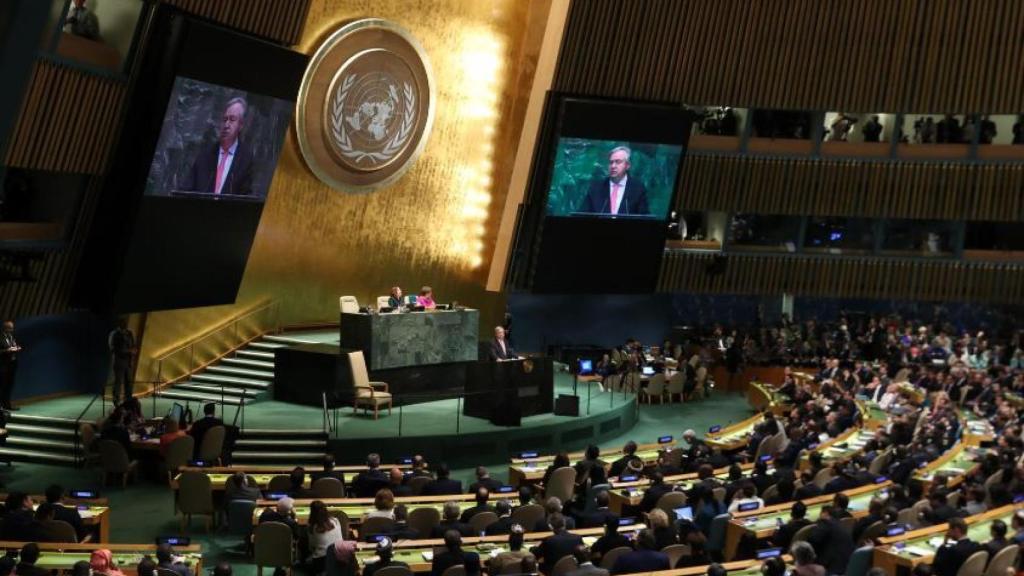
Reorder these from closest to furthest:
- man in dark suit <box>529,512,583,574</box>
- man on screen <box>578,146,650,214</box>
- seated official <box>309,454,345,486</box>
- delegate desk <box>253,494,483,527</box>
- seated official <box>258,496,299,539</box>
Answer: man in dark suit <box>529,512,583,574</box> < seated official <box>258,496,299,539</box> < delegate desk <box>253,494,483,527</box> < seated official <box>309,454,345,486</box> < man on screen <box>578,146,650,214</box>

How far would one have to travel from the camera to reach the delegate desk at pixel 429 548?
11172mm

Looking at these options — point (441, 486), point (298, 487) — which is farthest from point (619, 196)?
point (298, 487)

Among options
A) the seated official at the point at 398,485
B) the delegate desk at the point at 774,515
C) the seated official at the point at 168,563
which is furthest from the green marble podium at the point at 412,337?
the seated official at the point at 168,563

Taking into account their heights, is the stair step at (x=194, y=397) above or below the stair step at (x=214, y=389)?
below

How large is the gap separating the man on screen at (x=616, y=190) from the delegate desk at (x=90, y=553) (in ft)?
50.9

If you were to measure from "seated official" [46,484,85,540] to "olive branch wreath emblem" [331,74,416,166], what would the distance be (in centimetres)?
1206

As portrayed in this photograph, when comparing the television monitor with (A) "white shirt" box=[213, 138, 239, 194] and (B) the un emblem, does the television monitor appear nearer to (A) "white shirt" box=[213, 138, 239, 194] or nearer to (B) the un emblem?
(B) the un emblem

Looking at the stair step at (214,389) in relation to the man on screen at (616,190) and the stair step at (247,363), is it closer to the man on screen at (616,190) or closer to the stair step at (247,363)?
the stair step at (247,363)

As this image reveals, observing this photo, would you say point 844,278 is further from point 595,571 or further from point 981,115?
point 595,571

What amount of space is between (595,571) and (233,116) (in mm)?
11136

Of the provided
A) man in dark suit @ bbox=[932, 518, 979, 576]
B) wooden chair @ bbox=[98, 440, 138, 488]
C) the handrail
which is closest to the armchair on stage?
the handrail

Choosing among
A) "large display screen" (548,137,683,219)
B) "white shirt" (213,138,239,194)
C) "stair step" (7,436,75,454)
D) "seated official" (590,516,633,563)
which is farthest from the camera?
"large display screen" (548,137,683,219)

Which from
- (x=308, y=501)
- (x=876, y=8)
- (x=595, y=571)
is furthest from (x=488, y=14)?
(x=595, y=571)

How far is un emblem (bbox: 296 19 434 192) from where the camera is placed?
2295 cm
